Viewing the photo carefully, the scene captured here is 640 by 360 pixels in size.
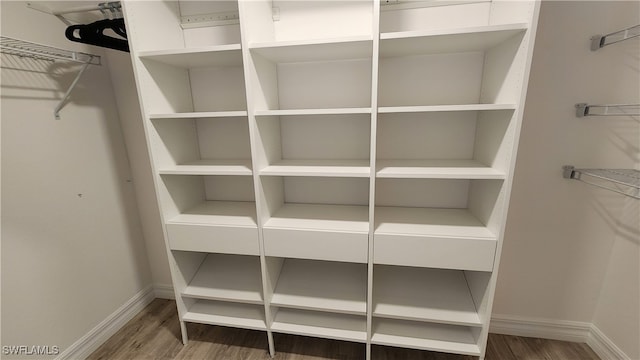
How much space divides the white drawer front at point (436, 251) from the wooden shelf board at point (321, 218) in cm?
14

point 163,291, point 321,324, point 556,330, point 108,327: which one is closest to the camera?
point 321,324

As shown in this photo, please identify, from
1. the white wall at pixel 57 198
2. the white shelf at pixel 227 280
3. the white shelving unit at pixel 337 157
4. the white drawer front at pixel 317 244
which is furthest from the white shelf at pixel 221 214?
the white wall at pixel 57 198

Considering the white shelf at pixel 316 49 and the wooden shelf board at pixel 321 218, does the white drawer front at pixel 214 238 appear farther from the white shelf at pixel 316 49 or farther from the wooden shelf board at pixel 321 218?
the white shelf at pixel 316 49

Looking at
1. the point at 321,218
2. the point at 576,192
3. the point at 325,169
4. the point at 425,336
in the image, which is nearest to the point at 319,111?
the point at 325,169

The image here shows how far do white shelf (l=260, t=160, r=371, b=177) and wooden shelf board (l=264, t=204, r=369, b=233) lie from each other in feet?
0.95

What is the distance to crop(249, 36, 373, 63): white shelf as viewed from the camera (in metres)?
1.15

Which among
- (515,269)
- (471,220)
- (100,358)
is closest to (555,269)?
(515,269)

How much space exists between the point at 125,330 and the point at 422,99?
2504 millimetres

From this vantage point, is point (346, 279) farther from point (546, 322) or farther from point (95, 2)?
point (95, 2)

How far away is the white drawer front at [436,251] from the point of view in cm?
124

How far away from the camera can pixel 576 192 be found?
1.47 meters

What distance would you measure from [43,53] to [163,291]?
177cm

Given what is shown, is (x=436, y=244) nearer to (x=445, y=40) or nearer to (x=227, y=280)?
(x=445, y=40)

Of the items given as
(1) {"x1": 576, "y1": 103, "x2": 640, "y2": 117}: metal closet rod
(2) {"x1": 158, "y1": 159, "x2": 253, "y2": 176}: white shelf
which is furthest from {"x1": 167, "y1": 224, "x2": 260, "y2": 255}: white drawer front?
(1) {"x1": 576, "y1": 103, "x2": 640, "y2": 117}: metal closet rod
